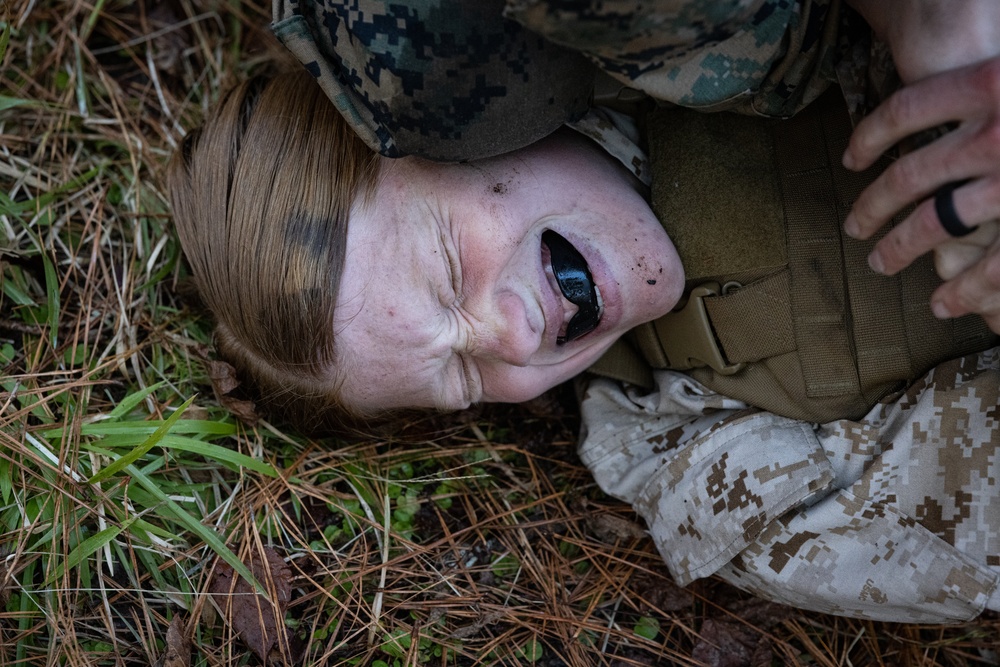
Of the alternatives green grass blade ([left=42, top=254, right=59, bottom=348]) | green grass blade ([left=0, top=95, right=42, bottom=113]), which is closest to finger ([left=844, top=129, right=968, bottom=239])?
green grass blade ([left=42, top=254, right=59, bottom=348])

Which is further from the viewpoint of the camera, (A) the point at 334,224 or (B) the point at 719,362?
(B) the point at 719,362

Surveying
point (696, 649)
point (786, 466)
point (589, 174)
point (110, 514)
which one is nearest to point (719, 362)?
point (786, 466)

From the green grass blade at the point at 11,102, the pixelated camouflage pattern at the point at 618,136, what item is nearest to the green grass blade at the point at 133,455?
the green grass blade at the point at 11,102

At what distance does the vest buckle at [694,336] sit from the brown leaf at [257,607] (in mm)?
1310

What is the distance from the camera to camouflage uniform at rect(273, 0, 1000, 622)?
1693 millimetres

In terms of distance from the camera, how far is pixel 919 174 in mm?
1539

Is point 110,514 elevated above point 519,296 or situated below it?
below

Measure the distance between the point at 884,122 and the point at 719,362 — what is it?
892 millimetres

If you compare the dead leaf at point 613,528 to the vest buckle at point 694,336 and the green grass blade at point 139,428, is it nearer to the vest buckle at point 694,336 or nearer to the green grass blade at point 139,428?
the vest buckle at point 694,336

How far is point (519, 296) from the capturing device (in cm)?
199

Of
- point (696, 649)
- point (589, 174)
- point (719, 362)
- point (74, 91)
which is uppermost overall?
point (74, 91)

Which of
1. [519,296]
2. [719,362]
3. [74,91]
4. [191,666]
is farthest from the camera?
[74,91]

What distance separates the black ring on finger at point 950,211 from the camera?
1.50m

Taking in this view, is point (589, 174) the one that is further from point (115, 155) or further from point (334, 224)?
point (115, 155)
